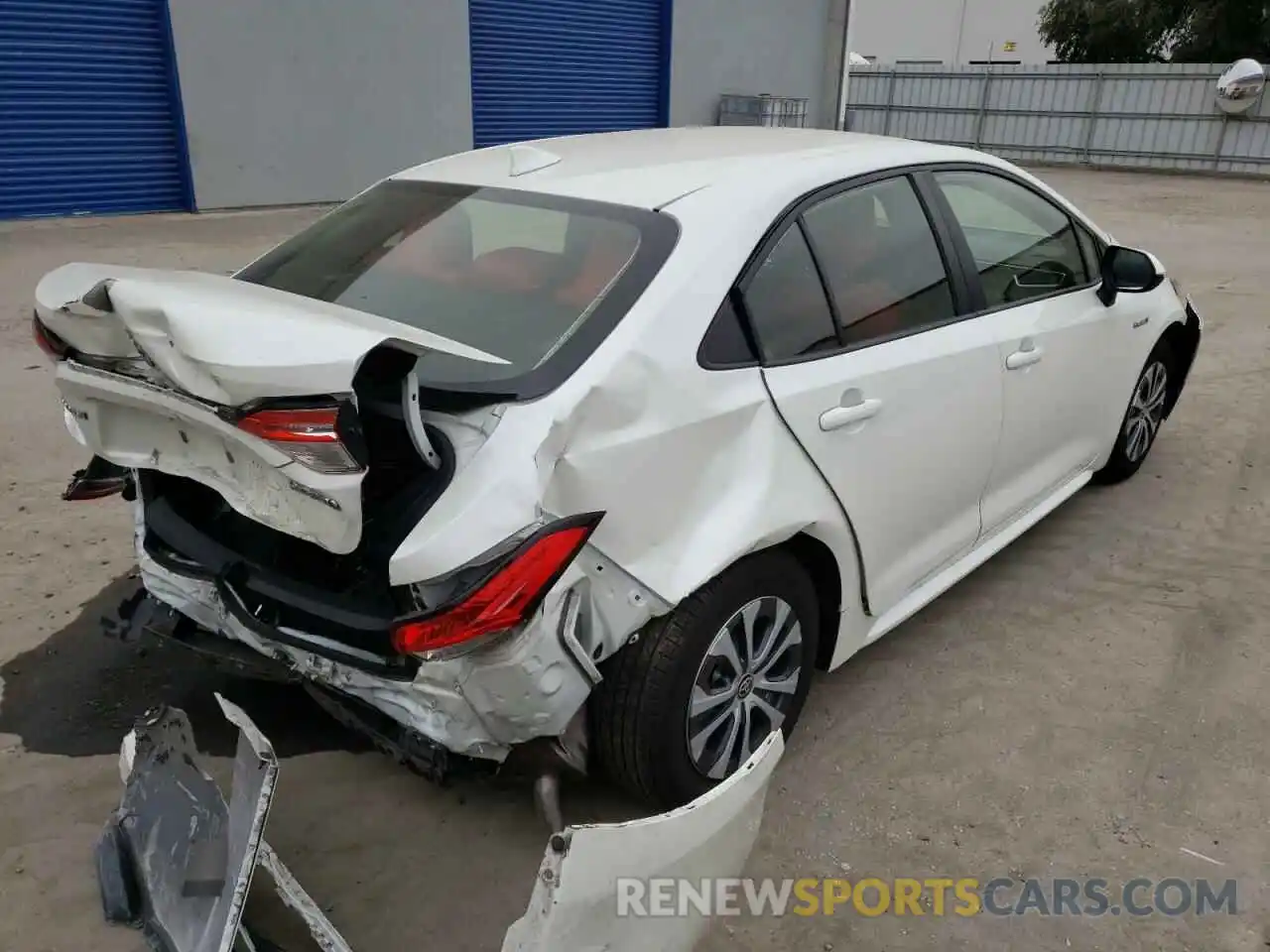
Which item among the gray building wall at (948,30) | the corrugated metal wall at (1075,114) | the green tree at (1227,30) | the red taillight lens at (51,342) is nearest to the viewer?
the red taillight lens at (51,342)

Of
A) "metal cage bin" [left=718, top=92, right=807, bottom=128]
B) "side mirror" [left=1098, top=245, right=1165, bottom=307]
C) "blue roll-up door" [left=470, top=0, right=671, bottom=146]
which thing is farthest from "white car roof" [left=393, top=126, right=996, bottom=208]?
"metal cage bin" [left=718, top=92, right=807, bottom=128]

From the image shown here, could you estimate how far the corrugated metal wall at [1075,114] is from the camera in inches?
818

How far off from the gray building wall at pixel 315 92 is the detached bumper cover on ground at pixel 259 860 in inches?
371

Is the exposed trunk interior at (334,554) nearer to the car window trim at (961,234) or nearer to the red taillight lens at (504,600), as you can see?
the red taillight lens at (504,600)

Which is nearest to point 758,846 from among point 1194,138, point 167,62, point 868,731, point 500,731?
point 868,731

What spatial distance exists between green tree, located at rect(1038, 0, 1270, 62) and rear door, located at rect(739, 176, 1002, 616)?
27.9m

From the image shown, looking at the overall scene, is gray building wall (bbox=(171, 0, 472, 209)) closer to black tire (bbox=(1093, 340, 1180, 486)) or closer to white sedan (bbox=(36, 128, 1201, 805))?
white sedan (bbox=(36, 128, 1201, 805))

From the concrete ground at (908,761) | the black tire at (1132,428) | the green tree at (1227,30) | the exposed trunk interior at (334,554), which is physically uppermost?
the green tree at (1227,30)

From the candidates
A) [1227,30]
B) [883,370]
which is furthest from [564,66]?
[1227,30]

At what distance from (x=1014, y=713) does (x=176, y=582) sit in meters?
2.41

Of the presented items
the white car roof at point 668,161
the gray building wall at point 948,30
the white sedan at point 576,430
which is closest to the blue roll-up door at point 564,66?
the white car roof at point 668,161

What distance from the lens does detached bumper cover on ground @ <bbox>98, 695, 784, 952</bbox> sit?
1678 millimetres

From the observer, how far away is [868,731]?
9.70 ft

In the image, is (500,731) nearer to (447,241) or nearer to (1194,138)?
(447,241)
